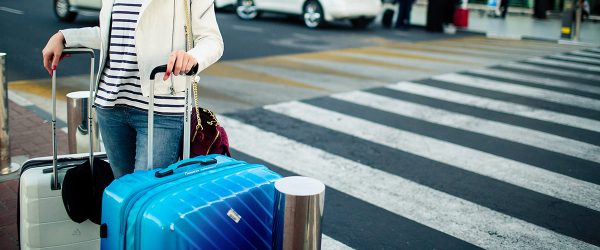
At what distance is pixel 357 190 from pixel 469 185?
38.4 inches

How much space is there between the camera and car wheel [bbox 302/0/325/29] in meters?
16.9

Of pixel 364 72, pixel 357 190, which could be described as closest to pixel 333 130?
pixel 357 190

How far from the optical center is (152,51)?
2641mm

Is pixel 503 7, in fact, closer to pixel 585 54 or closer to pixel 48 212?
pixel 585 54

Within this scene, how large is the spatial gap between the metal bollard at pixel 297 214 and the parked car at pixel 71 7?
13318mm

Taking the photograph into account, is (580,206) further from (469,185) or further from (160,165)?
(160,165)

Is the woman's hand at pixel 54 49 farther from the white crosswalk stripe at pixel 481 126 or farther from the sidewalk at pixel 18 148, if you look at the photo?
the white crosswalk stripe at pixel 481 126

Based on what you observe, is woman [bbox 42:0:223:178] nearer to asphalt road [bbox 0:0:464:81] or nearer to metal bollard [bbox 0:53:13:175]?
metal bollard [bbox 0:53:13:175]

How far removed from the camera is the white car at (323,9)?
54.3 feet

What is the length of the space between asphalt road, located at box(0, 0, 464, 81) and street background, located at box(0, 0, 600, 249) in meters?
0.09

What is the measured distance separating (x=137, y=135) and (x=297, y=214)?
87cm

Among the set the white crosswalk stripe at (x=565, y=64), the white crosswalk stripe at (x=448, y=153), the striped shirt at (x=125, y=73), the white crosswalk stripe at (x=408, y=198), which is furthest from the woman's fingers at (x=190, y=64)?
the white crosswalk stripe at (x=565, y=64)

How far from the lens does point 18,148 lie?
5566 millimetres

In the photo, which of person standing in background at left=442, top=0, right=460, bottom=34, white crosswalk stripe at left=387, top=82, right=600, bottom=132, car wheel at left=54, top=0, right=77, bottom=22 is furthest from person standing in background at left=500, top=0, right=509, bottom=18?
white crosswalk stripe at left=387, top=82, right=600, bottom=132
